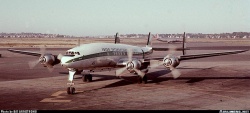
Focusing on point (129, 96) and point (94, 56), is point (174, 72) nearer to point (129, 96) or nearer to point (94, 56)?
point (94, 56)

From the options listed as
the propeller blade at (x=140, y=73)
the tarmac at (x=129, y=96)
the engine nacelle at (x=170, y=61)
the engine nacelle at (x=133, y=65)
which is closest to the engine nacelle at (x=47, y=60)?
the tarmac at (x=129, y=96)

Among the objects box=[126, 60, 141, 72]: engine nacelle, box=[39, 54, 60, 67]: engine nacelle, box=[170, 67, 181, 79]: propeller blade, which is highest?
box=[39, 54, 60, 67]: engine nacelle

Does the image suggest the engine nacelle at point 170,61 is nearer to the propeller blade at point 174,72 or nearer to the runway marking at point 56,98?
the propeller blade at point 174,72

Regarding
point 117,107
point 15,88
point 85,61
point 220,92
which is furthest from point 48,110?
point 220,92

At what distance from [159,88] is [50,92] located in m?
9.35

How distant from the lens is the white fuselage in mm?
22142

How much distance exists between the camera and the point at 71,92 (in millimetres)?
21562

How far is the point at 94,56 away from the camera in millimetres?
24422

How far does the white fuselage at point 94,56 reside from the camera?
22.1 m

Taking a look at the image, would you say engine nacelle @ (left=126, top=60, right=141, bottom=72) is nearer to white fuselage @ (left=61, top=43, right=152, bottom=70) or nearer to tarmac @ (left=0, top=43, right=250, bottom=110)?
tarmac @ (left=0, top=43, right=250, bottom=110)

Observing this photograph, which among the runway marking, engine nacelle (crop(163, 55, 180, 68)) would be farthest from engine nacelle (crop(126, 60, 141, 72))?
the runway marking

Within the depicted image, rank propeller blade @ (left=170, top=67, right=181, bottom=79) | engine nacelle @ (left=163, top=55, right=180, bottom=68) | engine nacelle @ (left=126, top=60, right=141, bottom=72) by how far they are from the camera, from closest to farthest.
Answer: engine nacelle @ (left=126, top=60, right=141, bottom=72) < engine nacelle @ (left=163, top=55, right=180, bottom=68) < propeller blade @ (left=170, top=67, right=181, bottom=79)

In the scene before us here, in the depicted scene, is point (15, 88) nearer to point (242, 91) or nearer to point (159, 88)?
point (159, 88)

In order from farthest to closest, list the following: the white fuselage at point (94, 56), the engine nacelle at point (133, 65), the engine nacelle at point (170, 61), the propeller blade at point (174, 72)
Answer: the propeller blade at point (174, 72) < the engine nacelle at point (170, 61) < the engine nacelle at point (133, 65) < the white fuselage at point (94, 56)
